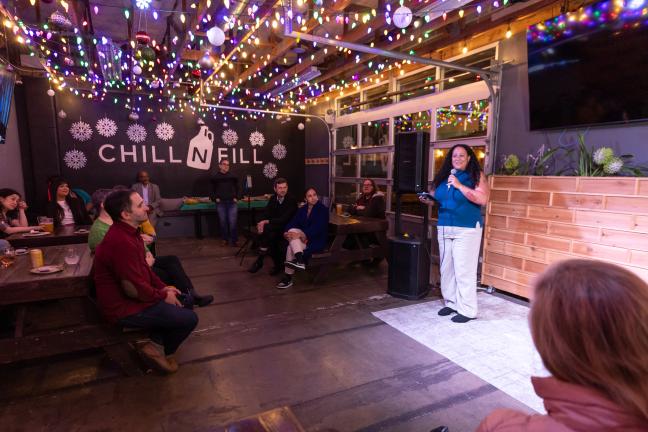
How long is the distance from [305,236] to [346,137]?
3.98m

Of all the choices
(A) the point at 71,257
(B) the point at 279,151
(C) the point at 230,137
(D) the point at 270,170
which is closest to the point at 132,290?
(A) the point at 71,257

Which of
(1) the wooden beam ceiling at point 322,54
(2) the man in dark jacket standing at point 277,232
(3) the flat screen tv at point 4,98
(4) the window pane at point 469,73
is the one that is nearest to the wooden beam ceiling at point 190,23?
(1) the wooden beam ceiling at point 322,54

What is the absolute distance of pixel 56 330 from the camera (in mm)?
2430

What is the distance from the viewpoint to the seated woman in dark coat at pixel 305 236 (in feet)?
14.7

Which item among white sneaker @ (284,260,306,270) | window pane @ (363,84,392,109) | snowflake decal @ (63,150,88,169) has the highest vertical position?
window pane @ (363,84,392,109)

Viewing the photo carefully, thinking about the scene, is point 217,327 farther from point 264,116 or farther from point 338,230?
point 264,116

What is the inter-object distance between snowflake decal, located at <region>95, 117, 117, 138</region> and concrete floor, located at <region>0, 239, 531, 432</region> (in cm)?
572

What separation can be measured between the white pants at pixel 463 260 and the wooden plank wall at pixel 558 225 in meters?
0.76

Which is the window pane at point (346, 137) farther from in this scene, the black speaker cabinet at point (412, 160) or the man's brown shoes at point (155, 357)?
the man's brown shoes at point (155, 357)

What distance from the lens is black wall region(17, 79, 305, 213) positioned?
21.8ft

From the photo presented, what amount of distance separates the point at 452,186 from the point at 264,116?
6386 millimetres

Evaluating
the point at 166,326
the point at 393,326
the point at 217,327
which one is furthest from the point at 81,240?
the point at 393,326

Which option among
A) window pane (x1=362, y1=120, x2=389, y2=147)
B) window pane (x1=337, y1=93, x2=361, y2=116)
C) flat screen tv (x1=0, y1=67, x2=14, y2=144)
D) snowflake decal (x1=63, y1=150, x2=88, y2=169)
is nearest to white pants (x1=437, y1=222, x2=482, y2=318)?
window pane (x1=362, y1=120, x2=389, y2=147)

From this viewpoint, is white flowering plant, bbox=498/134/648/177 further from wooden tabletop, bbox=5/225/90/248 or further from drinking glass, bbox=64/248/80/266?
wooden tabletop, bbox=5/225/90/248
